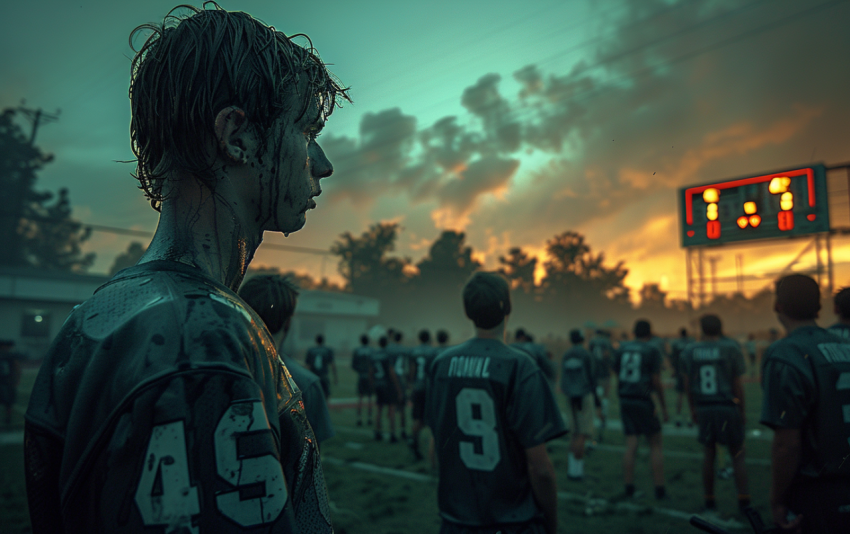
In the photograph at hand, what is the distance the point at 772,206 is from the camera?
23.4 feet

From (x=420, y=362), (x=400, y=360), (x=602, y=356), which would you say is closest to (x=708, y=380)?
(x=420, y=362)

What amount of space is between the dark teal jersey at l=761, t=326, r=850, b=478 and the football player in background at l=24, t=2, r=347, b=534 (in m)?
3.30

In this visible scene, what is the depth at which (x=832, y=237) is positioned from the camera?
16.9 metres

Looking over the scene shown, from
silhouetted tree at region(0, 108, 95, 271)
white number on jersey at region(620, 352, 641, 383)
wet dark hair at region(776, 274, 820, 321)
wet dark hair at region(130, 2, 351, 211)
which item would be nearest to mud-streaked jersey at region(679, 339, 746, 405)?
white number on jersey at region(620, 352, 641, 383)

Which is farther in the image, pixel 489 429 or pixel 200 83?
pixel 489 429

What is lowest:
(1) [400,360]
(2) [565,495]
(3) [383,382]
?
(2) [565,495]

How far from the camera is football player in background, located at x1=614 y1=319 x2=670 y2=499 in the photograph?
7428 mm

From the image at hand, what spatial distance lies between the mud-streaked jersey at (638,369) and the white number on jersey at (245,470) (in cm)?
833

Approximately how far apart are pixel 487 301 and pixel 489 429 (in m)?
0.82

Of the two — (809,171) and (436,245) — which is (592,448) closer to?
(809,171)

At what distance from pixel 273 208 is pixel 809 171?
27.4ft

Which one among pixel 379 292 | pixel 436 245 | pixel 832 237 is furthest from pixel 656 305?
pixel 832 237

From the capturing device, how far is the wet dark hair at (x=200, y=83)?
3.21ft

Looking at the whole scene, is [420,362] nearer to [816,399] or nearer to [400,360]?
[400,360]
